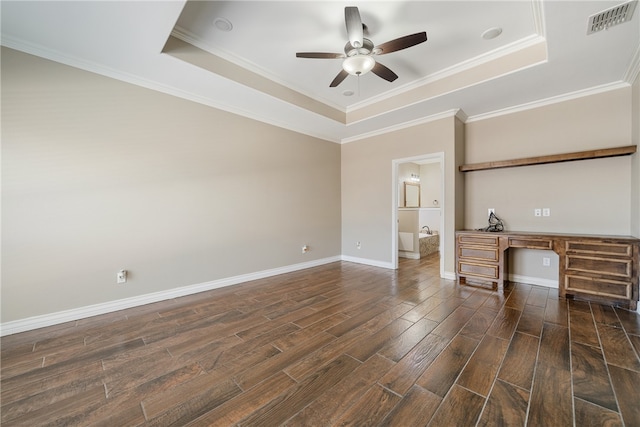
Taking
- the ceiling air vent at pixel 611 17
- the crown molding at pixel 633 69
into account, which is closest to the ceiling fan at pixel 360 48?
the ceiling air vent at pixel 611 17

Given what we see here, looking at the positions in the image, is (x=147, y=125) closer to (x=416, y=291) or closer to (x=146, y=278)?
(x=146, y=278)

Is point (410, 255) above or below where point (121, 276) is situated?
below

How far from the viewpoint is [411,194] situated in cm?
801

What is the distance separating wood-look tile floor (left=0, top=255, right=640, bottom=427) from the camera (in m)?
1.38

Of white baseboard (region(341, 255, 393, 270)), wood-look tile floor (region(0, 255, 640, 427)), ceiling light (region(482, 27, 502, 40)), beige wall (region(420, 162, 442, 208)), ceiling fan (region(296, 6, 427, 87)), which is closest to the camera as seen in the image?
wood-look tile floor (region(0, 255, 640, 427))

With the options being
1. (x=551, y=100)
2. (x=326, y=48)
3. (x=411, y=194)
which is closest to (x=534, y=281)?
(x=551, y=100)

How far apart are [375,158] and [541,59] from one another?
8.95 ft

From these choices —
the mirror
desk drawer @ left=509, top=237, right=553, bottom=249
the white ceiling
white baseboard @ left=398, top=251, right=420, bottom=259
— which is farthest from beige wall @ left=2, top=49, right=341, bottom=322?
the mirror

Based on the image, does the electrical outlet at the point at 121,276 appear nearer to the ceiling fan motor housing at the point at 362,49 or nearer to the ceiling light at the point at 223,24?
the ceiling light at the point at 223,24

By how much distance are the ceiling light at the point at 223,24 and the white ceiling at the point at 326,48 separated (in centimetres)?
5

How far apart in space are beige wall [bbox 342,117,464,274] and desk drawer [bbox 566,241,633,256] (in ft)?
4.43

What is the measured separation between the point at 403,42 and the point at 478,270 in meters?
3.19

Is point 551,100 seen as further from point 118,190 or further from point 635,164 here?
point 118,190

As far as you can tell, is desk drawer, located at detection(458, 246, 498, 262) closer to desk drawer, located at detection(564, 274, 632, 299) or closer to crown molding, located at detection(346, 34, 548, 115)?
desk drawer, located at detection(564, 274, 632, 299)
